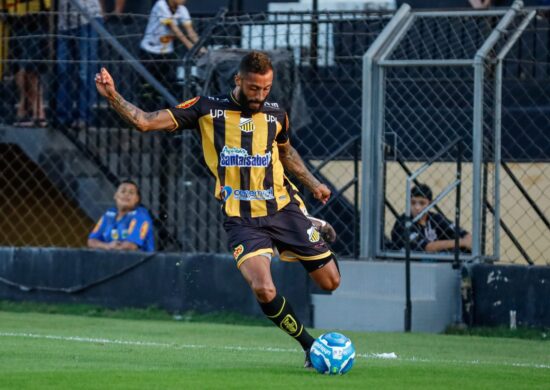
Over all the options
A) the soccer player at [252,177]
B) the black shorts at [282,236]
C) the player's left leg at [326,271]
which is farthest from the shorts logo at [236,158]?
the player's left leg at [326,271]

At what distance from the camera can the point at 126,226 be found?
47.7 feet

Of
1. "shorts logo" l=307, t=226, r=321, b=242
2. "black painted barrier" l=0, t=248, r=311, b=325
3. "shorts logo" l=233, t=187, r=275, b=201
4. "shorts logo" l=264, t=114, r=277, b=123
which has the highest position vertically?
"shorts logo" l=264, t=114, r=277, b=123

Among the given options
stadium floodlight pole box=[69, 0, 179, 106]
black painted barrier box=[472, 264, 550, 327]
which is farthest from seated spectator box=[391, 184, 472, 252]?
stadium floodlight pole box=[69, 0, 179, 106]

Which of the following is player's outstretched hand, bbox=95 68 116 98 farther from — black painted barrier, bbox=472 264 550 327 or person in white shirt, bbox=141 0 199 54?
person in white shirt, bbox=141 0 199 54

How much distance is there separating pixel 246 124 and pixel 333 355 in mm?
1871

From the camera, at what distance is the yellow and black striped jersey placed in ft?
30.6

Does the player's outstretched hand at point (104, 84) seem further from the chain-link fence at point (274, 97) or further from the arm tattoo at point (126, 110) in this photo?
the chain-link fence at point (274, 97)

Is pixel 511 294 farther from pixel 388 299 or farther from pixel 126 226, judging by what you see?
pixel 126 226

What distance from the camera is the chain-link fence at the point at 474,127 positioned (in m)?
13.0

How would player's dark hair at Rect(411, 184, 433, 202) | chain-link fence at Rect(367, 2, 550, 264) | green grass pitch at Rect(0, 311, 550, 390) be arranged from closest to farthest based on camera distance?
1. green grass pitch at Rect(0, 311, 550, 390)
2. chain-link fence at Rect(367, 2, 550, 264)
3. player's dark hair at Rect(411, 184, 433, 202)

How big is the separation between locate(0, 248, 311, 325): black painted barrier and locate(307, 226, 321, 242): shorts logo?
3.81 metres

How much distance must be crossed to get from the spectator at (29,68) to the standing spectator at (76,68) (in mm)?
226

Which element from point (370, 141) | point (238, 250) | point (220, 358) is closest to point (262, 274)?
point (238, 250)

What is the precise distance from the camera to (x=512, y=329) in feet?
41.3
